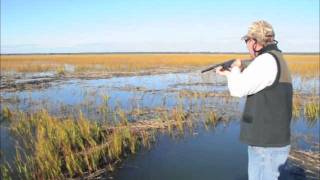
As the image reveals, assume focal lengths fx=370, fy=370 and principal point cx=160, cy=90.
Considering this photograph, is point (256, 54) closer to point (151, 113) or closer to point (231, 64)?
point (231, 64)

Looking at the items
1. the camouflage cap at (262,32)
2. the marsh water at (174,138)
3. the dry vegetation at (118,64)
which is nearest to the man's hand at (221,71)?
the camouflage cap at (262,32)

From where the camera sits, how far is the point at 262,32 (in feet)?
9.57

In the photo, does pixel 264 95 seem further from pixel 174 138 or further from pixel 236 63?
pixel 174 138

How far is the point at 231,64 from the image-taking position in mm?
3150

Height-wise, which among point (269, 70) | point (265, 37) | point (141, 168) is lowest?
point (141, 168)

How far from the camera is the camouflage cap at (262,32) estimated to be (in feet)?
9.55

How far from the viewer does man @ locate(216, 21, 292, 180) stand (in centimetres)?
279

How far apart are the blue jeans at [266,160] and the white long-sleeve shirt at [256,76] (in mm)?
551

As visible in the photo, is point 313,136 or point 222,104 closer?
point 313,136

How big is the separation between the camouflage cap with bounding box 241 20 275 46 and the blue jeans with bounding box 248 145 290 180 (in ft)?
2.86

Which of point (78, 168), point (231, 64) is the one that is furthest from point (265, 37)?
point (78, 168)

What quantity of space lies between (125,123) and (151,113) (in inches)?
82.7

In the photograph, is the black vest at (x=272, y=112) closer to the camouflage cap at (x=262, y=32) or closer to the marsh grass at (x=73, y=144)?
the camouflage cap at (x=262, y=32)

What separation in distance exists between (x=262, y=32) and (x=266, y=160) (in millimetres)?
1052
